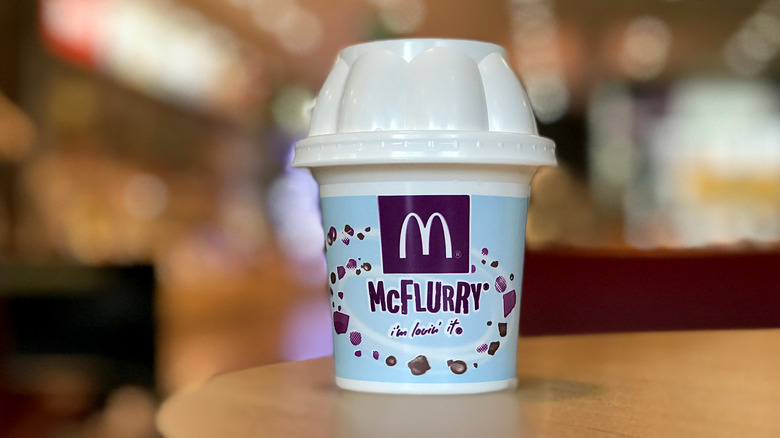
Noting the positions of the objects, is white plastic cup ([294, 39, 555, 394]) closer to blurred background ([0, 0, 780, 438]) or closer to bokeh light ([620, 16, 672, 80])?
blurred background ([0, 0, 780, 438])

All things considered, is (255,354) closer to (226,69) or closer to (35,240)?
(35,240)

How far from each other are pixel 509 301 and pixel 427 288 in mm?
63

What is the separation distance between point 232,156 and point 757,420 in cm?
500

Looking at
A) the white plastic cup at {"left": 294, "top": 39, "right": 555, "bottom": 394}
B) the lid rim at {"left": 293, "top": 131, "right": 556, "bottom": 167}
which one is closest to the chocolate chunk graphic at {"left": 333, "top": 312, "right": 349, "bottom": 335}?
the white plastic cup at {"left": 294, "top": 39, "right": 555, "bottom": 394}

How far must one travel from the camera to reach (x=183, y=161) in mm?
5355

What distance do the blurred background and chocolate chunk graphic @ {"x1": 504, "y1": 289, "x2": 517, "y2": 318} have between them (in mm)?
3635

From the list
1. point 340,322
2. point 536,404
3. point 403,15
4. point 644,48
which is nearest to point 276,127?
point 403,15

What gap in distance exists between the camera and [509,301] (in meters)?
0.59

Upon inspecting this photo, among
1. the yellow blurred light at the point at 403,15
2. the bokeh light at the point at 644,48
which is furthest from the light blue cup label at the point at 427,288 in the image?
the bokeh light at the point at 644,48

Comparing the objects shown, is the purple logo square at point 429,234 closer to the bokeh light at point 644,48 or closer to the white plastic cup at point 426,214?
the white plastic cup at point 426,214

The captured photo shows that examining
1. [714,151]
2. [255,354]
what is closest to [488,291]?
[255,354]

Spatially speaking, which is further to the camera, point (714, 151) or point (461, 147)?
point (714, 151)

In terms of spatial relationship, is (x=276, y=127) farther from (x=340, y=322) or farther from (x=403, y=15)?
(x=340, y=322)

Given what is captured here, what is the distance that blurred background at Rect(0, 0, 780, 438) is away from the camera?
4.79 m
